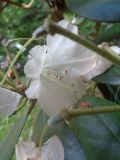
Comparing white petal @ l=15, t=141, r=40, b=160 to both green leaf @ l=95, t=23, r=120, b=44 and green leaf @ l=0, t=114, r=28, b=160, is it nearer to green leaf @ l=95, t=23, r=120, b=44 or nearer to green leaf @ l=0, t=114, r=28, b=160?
green leaf @ l=0, t=114, r=28, b=160

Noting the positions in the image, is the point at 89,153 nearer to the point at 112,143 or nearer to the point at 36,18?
the point at 112,143

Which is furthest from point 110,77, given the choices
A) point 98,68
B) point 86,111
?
point 86,111

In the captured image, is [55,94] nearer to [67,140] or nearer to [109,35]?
[67,140]

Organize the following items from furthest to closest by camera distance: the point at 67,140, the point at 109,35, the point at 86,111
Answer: the point at 109,35 → the point at 67,140 → the point at 86,111

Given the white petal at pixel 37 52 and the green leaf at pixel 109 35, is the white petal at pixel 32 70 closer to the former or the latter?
the white petal at pixel 37 52

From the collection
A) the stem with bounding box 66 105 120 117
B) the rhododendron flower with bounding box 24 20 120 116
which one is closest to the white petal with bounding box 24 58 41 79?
the rhododendron flower with bounding box 24 20 120 116

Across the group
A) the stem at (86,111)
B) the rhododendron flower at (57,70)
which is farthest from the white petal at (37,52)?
the stem at (86,111)

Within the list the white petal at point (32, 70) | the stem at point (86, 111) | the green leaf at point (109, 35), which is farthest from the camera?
the green leaf at point (109, 35)
